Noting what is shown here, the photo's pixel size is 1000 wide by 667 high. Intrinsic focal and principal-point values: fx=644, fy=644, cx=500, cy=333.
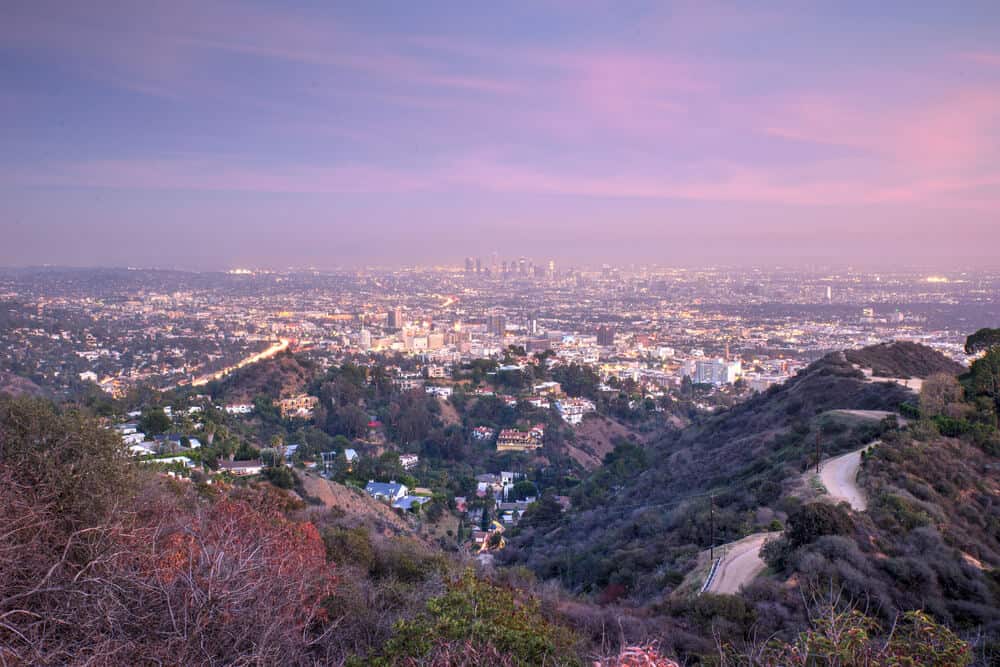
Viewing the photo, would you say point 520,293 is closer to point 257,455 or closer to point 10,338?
point 10,338

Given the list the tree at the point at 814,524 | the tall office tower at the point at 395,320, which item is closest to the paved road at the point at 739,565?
the tree at the point at 814,524

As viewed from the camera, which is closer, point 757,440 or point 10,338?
point 757,440

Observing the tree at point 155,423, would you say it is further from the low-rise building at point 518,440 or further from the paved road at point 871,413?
the paved road at point 871,413

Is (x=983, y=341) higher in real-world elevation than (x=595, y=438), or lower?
higher

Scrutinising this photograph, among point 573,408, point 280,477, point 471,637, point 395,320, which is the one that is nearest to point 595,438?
point 573,408

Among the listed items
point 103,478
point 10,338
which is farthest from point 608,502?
point 10,338

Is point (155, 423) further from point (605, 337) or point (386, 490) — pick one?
point (605, 337)
